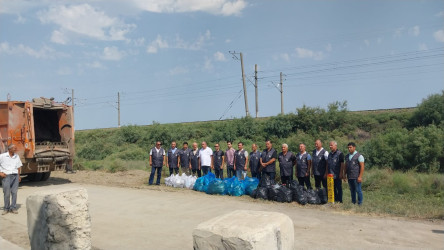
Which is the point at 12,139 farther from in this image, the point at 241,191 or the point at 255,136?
the point at 255,136

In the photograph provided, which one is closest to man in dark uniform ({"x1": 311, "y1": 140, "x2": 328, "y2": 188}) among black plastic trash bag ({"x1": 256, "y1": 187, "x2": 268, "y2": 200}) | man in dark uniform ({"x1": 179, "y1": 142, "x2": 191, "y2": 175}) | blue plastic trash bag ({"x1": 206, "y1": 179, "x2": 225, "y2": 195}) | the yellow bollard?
the yellow bollard

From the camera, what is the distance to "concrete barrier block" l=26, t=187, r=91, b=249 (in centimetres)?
536

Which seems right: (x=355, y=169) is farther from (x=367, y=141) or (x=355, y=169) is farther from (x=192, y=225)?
(x=367, y=141)

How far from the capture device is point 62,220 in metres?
5.36

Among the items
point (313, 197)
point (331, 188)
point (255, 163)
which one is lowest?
point (313, 197)

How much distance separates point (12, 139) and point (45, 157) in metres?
1.22

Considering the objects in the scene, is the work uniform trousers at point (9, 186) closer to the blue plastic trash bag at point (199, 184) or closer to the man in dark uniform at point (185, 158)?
the blue plastic trash bag at point (199, 184)

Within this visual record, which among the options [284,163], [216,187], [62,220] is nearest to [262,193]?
[284,163]

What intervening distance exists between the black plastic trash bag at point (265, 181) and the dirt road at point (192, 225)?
654mm

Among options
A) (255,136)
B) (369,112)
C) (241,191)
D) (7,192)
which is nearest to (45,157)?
(7,192)

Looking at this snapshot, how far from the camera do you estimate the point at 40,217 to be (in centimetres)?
557

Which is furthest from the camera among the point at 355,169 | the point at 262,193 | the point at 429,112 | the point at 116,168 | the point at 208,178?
the point at 429,112

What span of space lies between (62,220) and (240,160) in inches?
292

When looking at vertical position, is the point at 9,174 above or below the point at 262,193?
above
